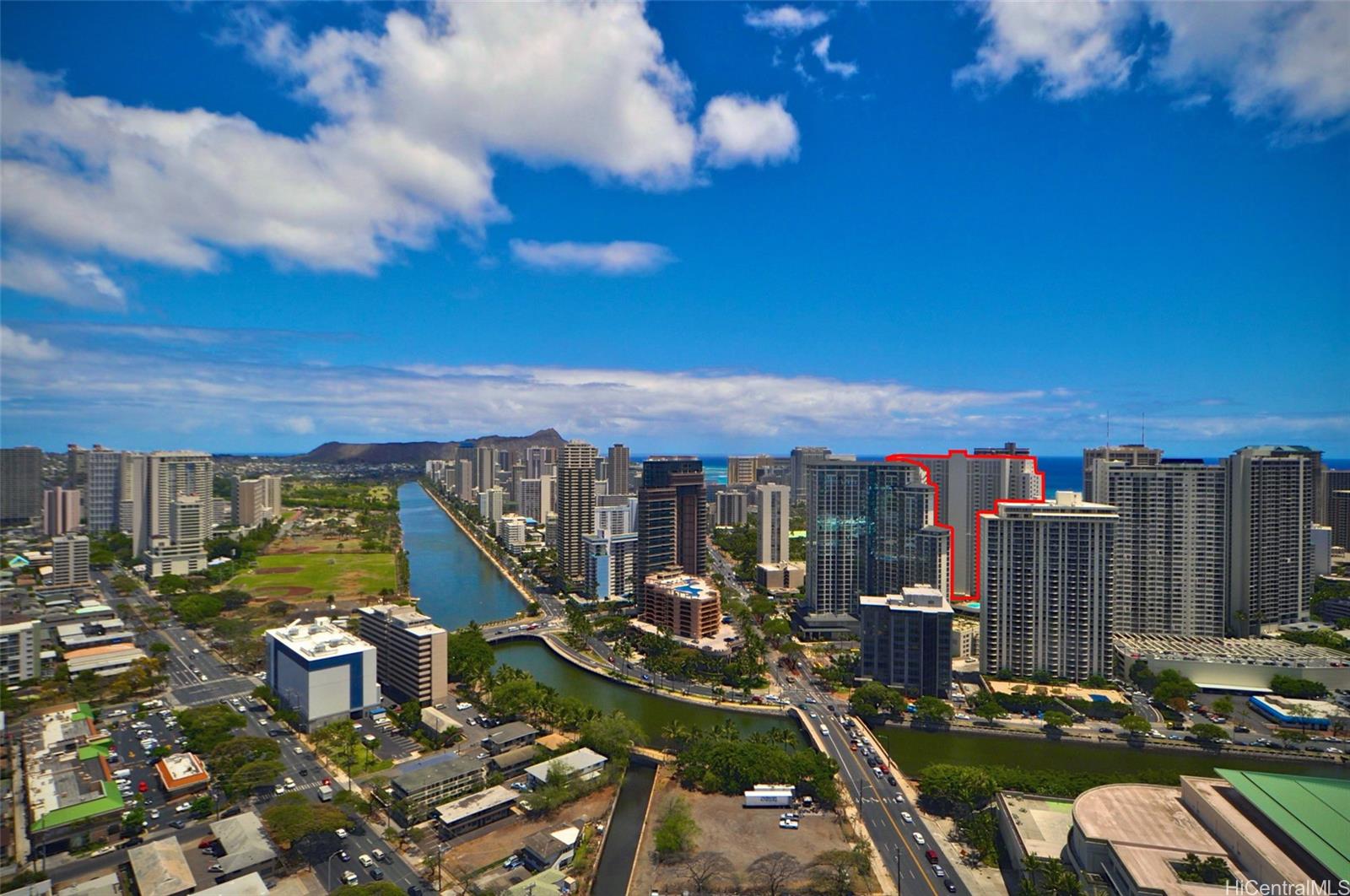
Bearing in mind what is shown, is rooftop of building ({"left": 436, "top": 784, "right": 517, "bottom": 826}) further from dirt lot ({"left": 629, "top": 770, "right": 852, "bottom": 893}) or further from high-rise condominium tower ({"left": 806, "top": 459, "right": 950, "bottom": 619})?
high-rise condominium tower ({"left": 806, "top": 459, "right": 950, "bottom": 619})

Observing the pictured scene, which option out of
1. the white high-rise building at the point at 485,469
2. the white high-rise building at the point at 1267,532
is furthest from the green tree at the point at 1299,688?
the white high-rise building at the point at 485,469

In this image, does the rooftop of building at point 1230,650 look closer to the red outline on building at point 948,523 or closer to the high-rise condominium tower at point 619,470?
the red outline on building at point 948,523

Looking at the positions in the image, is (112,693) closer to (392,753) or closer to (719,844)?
(392,753)

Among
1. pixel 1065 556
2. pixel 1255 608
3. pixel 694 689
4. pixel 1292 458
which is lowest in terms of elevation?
pixel 694 689

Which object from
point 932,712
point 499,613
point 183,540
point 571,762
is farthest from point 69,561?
point 932,712

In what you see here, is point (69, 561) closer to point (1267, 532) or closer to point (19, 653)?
point (19, 653)

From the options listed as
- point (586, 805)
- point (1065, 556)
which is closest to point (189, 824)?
point (586, 805)
